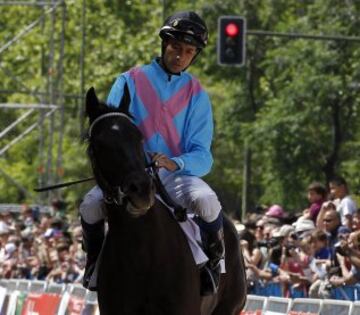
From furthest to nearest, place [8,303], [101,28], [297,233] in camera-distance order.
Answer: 1. [101,28]
2. [8,303]
3. [297,233]

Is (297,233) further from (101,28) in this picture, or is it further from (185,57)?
(101,28)

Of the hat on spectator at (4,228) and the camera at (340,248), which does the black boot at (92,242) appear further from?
the hat on spectator at (4,228)

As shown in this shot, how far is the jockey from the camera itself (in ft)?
37.8

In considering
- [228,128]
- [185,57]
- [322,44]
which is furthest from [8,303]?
[228,128]

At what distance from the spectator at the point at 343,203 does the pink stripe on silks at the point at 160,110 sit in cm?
703

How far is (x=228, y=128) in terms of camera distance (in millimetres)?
42188

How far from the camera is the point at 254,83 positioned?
43.8 meters

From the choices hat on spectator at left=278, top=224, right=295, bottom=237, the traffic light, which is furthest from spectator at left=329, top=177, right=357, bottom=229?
the traffic light

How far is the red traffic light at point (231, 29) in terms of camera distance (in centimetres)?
3041

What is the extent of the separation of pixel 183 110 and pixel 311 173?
27125mm

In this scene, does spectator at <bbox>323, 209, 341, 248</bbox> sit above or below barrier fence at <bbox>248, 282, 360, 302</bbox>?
above

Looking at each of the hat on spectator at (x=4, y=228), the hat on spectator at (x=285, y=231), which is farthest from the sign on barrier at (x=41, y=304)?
the hat on spectator at (x=4, y=228)

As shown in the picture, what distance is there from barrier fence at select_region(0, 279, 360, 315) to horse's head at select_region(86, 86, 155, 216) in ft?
11.6

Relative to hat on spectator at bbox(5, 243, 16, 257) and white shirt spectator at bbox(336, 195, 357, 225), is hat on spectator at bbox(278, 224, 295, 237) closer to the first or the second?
white shirt spectator at bbox(336, 195, 357, 225)
